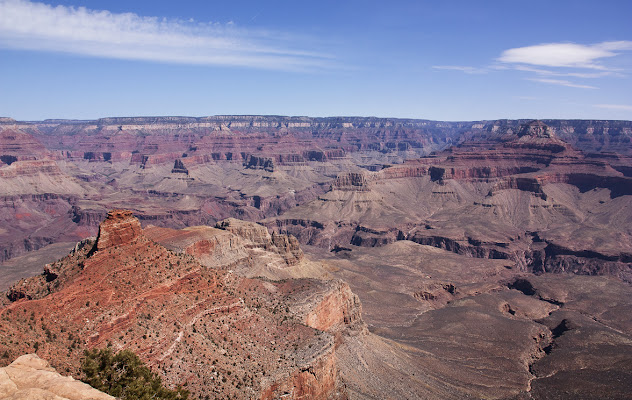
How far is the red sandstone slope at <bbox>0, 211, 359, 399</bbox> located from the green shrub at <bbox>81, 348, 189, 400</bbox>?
189 centimetres

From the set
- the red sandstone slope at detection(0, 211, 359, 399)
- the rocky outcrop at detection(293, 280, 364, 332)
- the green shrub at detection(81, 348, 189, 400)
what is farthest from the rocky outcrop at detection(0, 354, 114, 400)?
the rocky outcrop at detection(293, 280, 364, 332)

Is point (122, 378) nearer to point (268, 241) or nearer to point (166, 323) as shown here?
point (166, 323)

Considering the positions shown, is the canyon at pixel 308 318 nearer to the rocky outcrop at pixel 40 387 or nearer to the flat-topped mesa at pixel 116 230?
the flat-topped mesa at pixel 116 230

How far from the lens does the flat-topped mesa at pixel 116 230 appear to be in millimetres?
44344

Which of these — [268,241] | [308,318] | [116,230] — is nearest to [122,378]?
[116,230]

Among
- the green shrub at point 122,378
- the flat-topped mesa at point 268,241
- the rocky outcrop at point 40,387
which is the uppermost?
the rocky outcrop at point 40,387

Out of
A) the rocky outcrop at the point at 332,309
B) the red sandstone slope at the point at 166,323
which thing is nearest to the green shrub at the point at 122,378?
the red sandstone slope at the point at 166,323

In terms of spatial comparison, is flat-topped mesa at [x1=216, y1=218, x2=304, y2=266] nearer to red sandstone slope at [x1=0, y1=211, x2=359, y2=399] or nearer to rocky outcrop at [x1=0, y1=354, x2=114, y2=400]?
red sandstone slope at [x1=0, y1=211, x2=359, y2=399]

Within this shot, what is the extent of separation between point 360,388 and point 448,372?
18490mm

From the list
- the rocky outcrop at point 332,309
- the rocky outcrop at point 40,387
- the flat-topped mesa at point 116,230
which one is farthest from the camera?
the rocky outcrop at point 332,309

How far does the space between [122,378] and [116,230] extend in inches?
641

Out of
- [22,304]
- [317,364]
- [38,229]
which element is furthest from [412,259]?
[38,229]

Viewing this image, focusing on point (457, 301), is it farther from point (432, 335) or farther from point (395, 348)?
→ point (395, 348)

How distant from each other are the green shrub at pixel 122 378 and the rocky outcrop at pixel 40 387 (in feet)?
21.5
